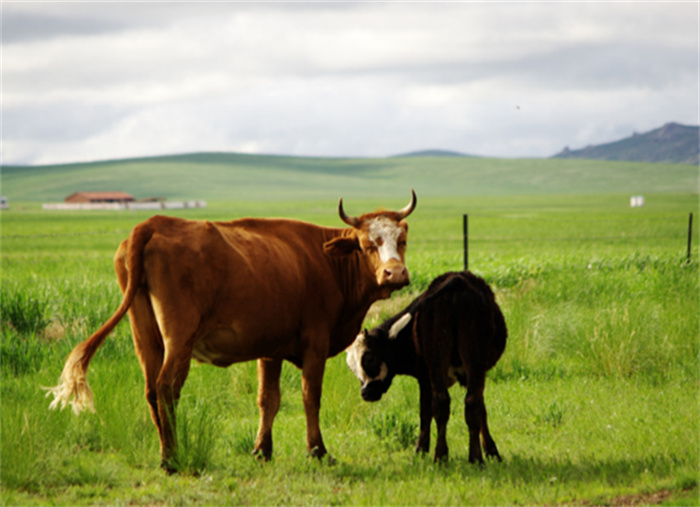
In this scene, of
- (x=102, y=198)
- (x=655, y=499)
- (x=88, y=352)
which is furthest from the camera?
(x=102, y=198)

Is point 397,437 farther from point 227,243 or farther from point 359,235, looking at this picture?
point 227,243

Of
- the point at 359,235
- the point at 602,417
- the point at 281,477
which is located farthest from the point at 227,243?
the point at 602,417

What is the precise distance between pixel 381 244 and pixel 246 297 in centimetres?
132

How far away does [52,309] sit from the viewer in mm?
12539

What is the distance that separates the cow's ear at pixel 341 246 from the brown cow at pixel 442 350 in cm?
77

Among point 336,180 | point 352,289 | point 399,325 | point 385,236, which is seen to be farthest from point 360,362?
point 336,180

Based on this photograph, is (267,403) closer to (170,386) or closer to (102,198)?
(170,386)

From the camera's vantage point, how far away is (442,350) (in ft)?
22.0

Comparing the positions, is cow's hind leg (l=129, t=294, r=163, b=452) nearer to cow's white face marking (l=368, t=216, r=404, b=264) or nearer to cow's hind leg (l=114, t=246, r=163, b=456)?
cow's hind leg (l=114, t=246, r=163, b=456)

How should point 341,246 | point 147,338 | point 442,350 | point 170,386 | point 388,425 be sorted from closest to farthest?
point 170,386 → point 147,338 → point 442,350 → point 341,246 → point 388,425

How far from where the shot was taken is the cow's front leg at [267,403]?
7.18 metres

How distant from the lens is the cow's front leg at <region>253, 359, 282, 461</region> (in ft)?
23.6

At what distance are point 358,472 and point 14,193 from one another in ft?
535

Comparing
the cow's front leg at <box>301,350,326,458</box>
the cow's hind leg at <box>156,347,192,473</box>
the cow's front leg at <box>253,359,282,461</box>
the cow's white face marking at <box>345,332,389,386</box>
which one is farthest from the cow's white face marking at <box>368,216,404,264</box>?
the cow's hind leg at <box>156,347,192,473</box>
